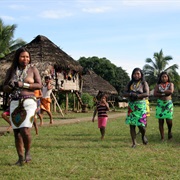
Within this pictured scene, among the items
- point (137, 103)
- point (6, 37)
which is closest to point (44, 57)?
point (137, 103)

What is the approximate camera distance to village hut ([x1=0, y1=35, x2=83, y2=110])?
19.1 metres

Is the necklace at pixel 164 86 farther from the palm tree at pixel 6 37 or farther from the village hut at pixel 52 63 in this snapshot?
the palm tree at pixel 6 37

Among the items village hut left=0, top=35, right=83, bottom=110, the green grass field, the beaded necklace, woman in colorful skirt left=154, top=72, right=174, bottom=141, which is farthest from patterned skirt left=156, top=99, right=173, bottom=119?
village hut left=0, top=35, right=83, bottom=110

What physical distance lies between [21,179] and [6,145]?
9.88 feet

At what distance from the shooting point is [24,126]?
4.95m

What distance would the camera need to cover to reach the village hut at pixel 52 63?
19.1 metres

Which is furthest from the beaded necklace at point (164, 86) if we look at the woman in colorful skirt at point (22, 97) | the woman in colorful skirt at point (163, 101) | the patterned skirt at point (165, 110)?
the woman in colorful skirt at point (22, 97)

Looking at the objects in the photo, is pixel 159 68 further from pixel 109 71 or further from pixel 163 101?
pixel 163 101

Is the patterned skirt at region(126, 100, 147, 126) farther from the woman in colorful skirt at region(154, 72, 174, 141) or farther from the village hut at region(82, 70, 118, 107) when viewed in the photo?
the village hut at region(82, 70, 118, 107)

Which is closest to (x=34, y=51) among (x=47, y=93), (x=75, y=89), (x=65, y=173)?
(x=75, y=89)

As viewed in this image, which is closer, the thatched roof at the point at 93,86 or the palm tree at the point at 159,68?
the thatched roof at the point at 93,86

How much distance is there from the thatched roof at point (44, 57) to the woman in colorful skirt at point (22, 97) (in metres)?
13.4

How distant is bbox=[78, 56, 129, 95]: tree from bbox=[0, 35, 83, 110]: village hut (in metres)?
33.8

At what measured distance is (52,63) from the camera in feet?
63.0
